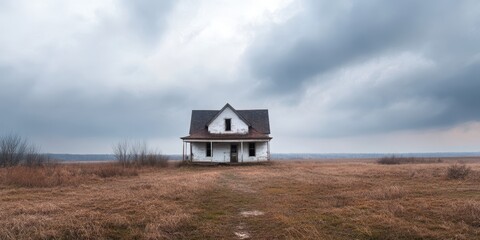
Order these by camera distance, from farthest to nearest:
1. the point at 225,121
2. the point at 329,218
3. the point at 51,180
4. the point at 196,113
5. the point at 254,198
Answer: the point at 196,113 → the point at 225,121 → the point at 51,180 → the point at 254,198 → the point at 329,218

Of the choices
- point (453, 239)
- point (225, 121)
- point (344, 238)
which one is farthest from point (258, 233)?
point (225, 121)

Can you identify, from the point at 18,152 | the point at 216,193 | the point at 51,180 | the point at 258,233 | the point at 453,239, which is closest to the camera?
the point at 453,239

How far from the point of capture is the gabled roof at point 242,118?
3844cm

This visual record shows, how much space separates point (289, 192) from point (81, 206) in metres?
7.43

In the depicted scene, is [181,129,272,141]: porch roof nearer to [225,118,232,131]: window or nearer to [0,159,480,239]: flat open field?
[225,118,232,131]: window

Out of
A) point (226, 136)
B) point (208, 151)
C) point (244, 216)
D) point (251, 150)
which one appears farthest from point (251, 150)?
point (244, 216)

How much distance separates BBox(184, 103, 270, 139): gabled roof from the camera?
38.4 meters

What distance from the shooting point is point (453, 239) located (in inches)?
266

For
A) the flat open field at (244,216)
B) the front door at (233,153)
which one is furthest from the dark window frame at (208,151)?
the flat open field at (244,216)

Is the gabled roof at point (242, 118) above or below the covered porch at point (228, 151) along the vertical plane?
above

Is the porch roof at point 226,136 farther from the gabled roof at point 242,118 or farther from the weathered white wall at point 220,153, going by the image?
the weathered white wall at point 220,153

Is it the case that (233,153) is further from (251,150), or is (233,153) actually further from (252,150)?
(252,150)

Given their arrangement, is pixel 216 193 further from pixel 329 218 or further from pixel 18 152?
pixel 18 152

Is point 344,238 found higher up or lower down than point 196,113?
lower down
